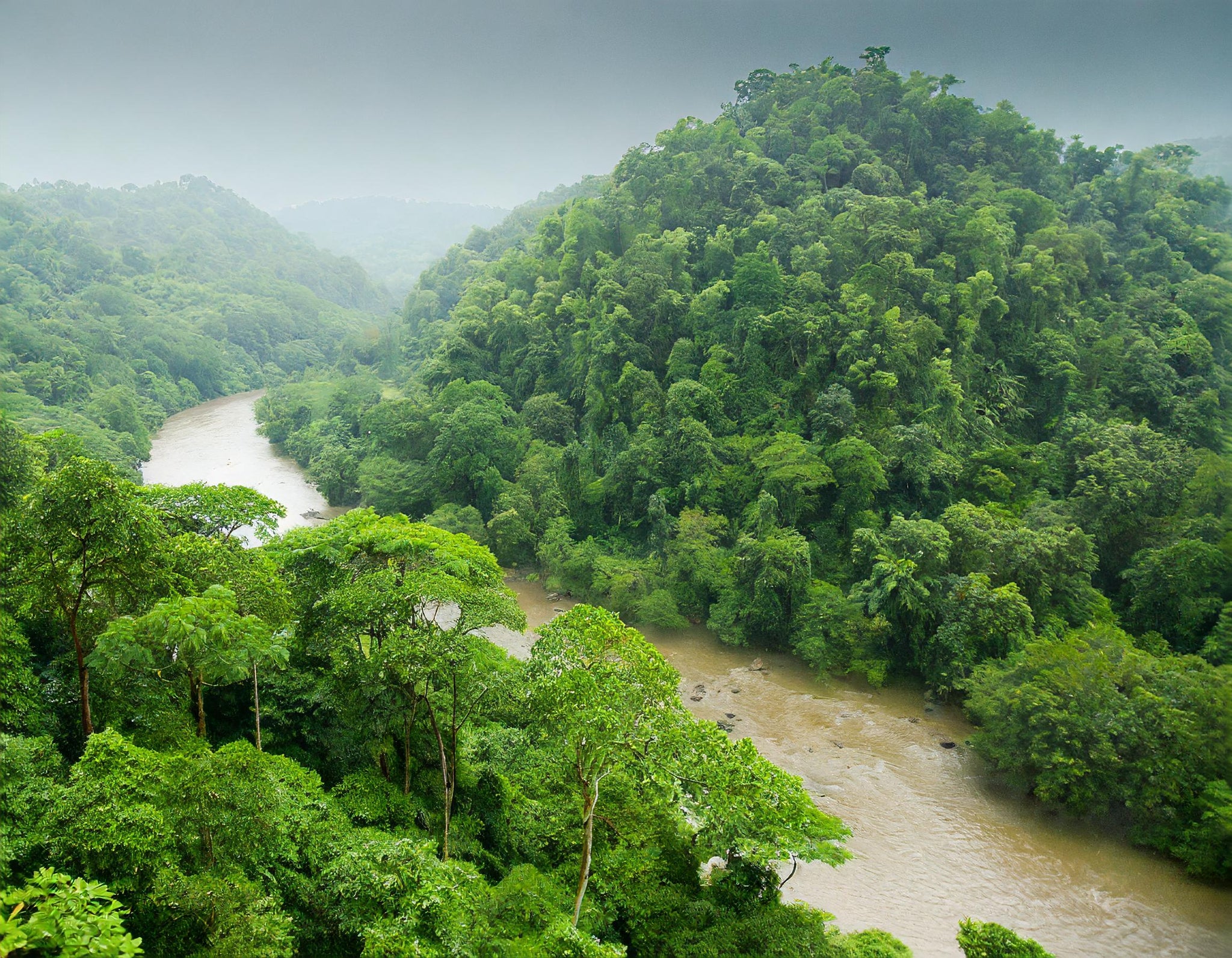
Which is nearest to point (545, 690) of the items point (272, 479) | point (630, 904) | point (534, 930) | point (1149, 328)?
point (534, 930)

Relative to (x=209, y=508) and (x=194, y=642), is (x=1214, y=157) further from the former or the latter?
(x=194, y=642)

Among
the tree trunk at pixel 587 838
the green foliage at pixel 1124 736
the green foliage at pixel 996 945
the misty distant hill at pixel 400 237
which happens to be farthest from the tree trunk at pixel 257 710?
the misty distant hill at pixel 400 237

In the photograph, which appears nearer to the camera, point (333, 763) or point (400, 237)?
point (333, 763)

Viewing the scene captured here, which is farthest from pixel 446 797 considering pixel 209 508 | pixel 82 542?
pixel 209 508

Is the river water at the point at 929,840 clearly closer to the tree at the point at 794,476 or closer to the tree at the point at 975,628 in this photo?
the tree at the point at 975,628

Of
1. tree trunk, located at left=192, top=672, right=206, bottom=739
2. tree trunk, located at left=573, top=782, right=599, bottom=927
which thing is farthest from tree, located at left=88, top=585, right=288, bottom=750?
tree trunk, located at left=573, top=782, right=599, bottom=927

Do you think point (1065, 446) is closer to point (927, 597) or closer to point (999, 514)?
point (999, 514)
